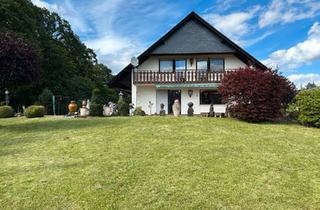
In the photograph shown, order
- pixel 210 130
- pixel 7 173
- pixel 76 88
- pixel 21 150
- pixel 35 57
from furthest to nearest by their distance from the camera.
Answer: pixel 76 88
pixel 35 57
pixel 210 130
pixel 21 150
pixel 7 173

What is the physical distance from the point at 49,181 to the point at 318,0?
54.6 feet

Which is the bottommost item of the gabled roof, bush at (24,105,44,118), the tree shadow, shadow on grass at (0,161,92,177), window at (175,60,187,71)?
shadow on grass at (0,161,92,177)

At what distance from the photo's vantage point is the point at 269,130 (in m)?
15.1

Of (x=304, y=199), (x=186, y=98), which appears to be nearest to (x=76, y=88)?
(x=186, y=98)

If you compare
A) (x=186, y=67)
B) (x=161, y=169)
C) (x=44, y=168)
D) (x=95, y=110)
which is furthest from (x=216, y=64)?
(x=44, y=168)

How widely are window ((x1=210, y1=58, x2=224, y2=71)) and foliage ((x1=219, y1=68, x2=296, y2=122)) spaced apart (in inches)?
384

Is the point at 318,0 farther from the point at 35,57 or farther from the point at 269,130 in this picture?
the point at 35,57

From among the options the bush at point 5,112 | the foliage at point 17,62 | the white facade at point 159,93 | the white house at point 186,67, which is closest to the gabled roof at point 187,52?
the white house at point 186,67

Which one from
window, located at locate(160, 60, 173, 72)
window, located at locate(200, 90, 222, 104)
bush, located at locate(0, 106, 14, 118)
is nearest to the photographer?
bush, located at locate(0, 106, 14, 118)

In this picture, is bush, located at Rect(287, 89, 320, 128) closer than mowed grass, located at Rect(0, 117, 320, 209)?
No

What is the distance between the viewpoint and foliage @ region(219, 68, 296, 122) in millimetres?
17312

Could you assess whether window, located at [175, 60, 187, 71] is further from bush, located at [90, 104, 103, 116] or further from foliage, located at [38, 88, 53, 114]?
foliage, located at [38, 88, 53, 114]

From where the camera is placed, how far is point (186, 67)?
92.5ft

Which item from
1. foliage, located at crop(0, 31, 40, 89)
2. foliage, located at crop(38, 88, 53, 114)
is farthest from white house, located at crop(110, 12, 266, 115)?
foliage, located at crop(0, 31, 40, 89)
